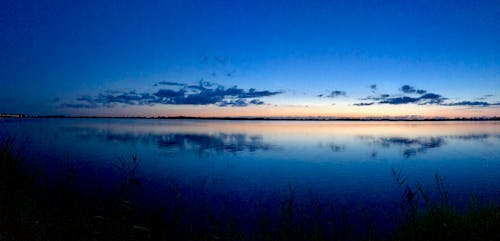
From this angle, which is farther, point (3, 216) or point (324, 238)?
point (324, 238)

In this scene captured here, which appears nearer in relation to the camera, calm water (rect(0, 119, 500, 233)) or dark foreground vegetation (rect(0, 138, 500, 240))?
dark foreground vegetation (rect(0, 138, 500, 240))

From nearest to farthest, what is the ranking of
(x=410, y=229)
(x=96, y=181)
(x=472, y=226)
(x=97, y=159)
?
(x=472, y=226) → (x=410, y=229) → (x=96, y=181) → (x=97, y=159)

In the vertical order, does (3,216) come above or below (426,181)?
above

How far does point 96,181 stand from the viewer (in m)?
17.4

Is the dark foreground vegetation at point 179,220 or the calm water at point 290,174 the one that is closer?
the dark foreground vegetation at point 179,220

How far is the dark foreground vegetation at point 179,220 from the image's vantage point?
309 inches

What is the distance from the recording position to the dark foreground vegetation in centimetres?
786

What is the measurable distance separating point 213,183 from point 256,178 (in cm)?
287

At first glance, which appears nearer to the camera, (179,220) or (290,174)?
(179,220)

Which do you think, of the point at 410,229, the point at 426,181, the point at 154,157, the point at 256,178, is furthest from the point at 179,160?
the point at 410,229

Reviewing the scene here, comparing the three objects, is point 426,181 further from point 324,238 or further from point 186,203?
point 186,203

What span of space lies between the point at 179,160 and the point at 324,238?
18093 millimetres

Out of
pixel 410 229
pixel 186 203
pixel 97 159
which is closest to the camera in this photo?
pixel 410 229

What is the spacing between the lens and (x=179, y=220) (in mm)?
11469
